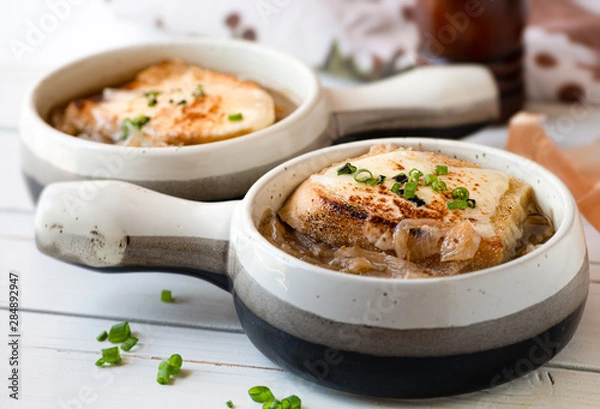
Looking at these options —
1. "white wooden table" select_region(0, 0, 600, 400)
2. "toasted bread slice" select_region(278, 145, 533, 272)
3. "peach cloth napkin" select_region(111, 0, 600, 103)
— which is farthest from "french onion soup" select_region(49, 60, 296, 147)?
"peach cloth napkin" select_region(111, 0, 600, 103)

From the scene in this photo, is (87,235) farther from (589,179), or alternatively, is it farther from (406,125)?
(589,179)

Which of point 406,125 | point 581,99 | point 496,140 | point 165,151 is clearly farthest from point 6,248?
point 581,99

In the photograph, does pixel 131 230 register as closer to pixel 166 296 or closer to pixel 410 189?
pixel 166 296

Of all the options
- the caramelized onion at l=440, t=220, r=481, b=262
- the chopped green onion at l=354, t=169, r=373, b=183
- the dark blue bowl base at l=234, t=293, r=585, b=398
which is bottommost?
the dark blue bowl base at l=234, t=293, r=585, b=398

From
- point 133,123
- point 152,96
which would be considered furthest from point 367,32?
point 133,123

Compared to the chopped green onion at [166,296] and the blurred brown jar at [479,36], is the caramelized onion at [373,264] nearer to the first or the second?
the chopped green onion at [166,296]

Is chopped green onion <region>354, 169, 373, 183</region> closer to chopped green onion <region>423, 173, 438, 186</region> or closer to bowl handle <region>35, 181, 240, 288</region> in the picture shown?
chopped green onion <region>423, 173, 438, 186</region>
